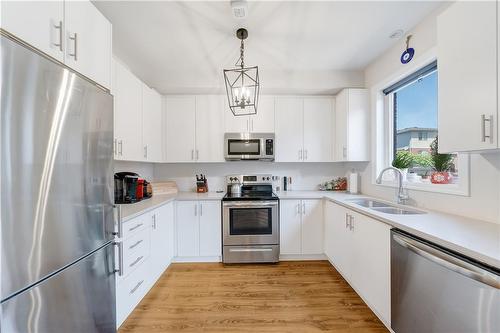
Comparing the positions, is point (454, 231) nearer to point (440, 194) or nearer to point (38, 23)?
point (440, 194)

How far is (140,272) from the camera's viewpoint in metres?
2.03

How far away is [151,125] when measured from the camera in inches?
115

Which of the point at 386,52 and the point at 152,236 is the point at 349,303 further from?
the point at 386,52

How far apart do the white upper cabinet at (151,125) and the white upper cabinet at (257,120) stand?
0.96 m

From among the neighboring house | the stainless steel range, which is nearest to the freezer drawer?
the stainless steel range

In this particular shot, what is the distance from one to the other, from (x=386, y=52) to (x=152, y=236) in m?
3.30

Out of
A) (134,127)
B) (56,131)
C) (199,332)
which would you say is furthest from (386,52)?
(199,332)

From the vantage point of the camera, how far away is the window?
2076mm

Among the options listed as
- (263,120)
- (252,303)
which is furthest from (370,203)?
(263,120)

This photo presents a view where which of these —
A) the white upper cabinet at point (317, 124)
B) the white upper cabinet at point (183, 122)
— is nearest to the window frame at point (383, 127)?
the white upper cabinet at point (317, 124)

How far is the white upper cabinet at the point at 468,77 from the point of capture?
116 centimetres

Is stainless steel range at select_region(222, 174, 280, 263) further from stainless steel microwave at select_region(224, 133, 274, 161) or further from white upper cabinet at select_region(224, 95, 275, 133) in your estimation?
white upper cabinet at select_region(224, 95, 275, 133)

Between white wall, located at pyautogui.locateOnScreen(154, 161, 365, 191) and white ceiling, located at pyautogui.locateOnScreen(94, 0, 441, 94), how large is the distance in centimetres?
116

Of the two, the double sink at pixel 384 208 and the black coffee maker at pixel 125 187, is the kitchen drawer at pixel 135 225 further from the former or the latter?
the double sink at pixel 384 208
